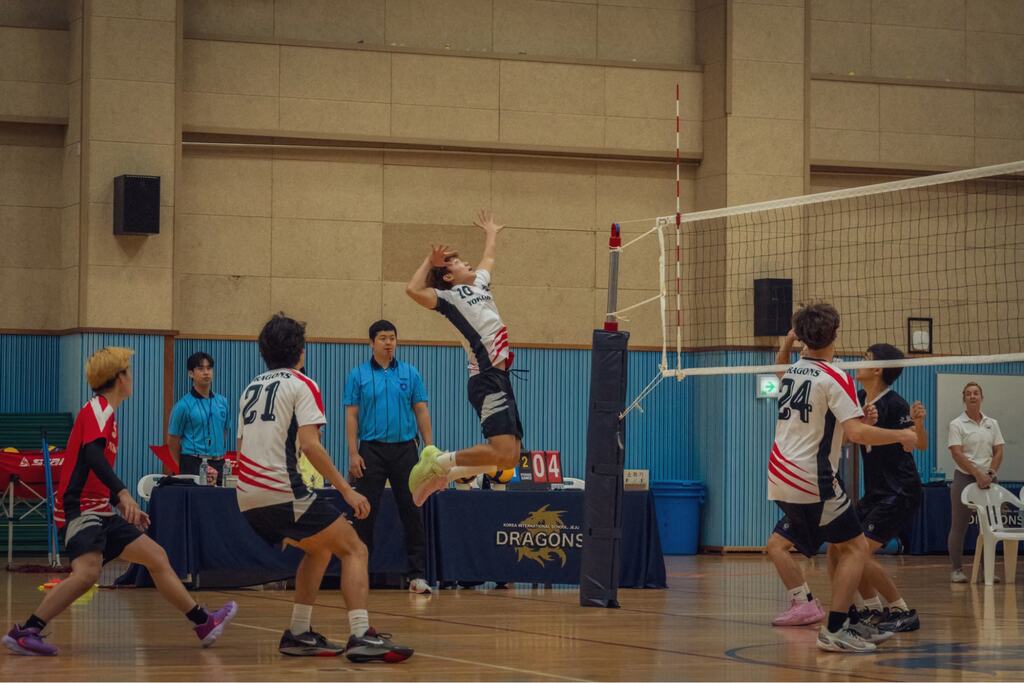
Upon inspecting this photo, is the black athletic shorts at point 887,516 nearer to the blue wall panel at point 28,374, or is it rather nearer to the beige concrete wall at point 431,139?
the beige concrete wall at point 431,139

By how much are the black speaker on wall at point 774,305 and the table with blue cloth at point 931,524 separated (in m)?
2.61

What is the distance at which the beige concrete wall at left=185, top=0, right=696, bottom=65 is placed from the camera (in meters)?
18.1

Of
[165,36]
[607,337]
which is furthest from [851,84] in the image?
[607,337]

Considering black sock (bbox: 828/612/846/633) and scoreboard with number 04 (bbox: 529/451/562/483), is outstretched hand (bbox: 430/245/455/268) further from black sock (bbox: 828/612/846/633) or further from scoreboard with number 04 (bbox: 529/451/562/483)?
scoreboard with number 04 (bbox: 529/451/562/483)

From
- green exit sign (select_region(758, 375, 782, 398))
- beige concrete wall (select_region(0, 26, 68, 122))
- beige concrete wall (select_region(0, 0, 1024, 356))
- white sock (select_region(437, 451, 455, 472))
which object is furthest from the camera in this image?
green exit sign (select_region(758, 375, 782, 398))

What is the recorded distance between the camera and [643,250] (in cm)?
1939

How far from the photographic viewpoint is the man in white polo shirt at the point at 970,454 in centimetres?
1473

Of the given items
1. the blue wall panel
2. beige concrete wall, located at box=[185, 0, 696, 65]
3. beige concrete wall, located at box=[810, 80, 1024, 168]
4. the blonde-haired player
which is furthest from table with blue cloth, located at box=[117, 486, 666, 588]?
beige concrete wall, located at box=[810, 80, 1024, 168]

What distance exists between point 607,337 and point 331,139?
26.6ft

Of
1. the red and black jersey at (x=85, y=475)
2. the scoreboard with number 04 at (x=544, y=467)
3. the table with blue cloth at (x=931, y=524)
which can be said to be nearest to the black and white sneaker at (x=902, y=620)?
the scoreboard with number 04 at (x=544, y=467)

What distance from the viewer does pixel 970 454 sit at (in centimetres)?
1516

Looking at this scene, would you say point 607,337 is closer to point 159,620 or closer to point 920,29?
point 159,620

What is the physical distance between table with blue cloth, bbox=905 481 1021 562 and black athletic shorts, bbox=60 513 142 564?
1249 cm

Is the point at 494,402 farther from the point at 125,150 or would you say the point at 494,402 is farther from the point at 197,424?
the point at 125,150
